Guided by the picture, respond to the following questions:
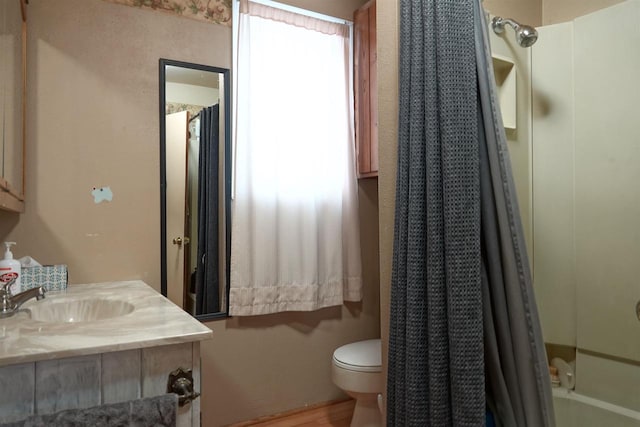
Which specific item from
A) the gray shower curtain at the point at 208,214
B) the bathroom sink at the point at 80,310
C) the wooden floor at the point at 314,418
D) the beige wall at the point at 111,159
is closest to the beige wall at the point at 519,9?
the beige wall at the point at 111,159

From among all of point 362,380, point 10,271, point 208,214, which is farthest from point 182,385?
point 208,214

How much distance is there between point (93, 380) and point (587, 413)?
186 cm

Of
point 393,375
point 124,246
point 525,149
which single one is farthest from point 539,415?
point 124,246

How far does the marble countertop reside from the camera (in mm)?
839

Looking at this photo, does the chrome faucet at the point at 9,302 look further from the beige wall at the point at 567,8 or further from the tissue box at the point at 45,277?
the beige wall at the point at 567,8

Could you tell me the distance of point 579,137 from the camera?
5.85 feet

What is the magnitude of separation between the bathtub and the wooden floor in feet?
3.50

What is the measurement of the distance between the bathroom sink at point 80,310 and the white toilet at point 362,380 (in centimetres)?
105

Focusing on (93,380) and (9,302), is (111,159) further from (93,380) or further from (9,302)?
(93,380)

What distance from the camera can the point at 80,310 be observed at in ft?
4.80

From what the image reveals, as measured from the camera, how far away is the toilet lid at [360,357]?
6.18 ft

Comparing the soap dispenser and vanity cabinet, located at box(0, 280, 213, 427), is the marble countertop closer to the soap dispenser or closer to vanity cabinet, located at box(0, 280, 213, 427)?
vanity cabinet, located at box(0, 280, 213, 427)

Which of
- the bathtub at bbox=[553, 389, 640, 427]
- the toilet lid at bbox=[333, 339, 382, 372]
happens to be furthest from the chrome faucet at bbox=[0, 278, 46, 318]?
the bathtub at bbox=[553, 389, 640, 427]

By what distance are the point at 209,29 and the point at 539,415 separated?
7.16 feet
